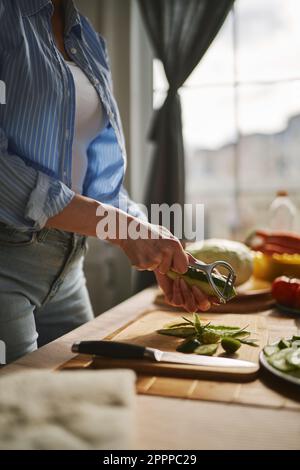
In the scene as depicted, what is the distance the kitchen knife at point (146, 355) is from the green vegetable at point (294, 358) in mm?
57

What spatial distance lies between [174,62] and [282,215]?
757mm

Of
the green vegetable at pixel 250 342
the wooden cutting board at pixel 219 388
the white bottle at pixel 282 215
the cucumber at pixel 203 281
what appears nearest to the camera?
the wooden cutting board at pixel 219 388

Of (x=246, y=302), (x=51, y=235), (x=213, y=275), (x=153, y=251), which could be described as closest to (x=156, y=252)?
(x=153, y=251)

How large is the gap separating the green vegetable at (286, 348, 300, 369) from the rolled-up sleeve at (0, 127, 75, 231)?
0.48 metres

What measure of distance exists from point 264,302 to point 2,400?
0.85 metres

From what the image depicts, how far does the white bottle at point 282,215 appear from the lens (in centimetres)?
174

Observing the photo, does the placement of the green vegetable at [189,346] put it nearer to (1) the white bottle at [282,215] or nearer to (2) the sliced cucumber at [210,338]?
(2) the sliced cucumber at [210,338]

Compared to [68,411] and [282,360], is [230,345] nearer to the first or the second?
[282,360]

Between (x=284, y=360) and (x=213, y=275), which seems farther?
(x=213, y=275)

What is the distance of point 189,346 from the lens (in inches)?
34.0

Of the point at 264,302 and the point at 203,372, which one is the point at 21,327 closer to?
the point at 203,372

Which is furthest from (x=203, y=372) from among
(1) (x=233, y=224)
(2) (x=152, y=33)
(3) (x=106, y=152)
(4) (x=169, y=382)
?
(2) (x=152, y=33)

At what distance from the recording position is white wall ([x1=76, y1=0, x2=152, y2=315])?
6.57 feet

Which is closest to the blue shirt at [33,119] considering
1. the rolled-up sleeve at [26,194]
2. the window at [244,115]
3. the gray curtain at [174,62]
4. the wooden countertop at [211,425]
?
the rolled-up sleeve at [26,194]
